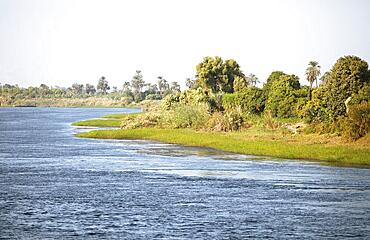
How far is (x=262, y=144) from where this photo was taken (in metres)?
55.6

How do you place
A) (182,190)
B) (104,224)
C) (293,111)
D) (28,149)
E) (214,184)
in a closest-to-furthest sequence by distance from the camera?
(104,224), (182,190), (214,184), (28,149), (293,111)

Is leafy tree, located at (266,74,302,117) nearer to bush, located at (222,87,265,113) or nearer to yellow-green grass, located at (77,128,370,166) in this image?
bush, located at (222,87,265,113)

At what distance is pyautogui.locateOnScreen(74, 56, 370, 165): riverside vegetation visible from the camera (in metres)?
Answer: 51.3

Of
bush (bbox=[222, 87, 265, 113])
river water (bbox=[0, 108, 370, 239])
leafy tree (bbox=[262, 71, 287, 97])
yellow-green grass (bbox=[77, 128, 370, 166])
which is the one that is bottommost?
river water (bbox=[0, 108, 370, 239])

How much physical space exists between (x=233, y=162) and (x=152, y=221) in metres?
21.2

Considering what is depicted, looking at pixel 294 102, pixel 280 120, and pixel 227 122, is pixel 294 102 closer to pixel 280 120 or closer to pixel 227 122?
pixel 280 120

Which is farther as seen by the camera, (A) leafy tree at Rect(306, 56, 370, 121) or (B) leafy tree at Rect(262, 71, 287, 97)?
(B) leafy tree at Rect(262, 71, 287, 97)

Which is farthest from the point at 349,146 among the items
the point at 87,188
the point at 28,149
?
the point at 28,149

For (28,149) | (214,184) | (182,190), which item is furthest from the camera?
(28,149)

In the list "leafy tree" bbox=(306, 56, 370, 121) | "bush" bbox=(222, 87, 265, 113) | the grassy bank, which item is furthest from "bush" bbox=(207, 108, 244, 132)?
"bush" bbox=(222, 87, 265, 113)

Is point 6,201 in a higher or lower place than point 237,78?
lower

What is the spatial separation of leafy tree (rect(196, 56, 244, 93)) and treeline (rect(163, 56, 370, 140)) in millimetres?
206

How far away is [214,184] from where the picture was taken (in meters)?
35.4

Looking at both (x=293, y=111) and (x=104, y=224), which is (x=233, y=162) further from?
(x=293, y=111)
